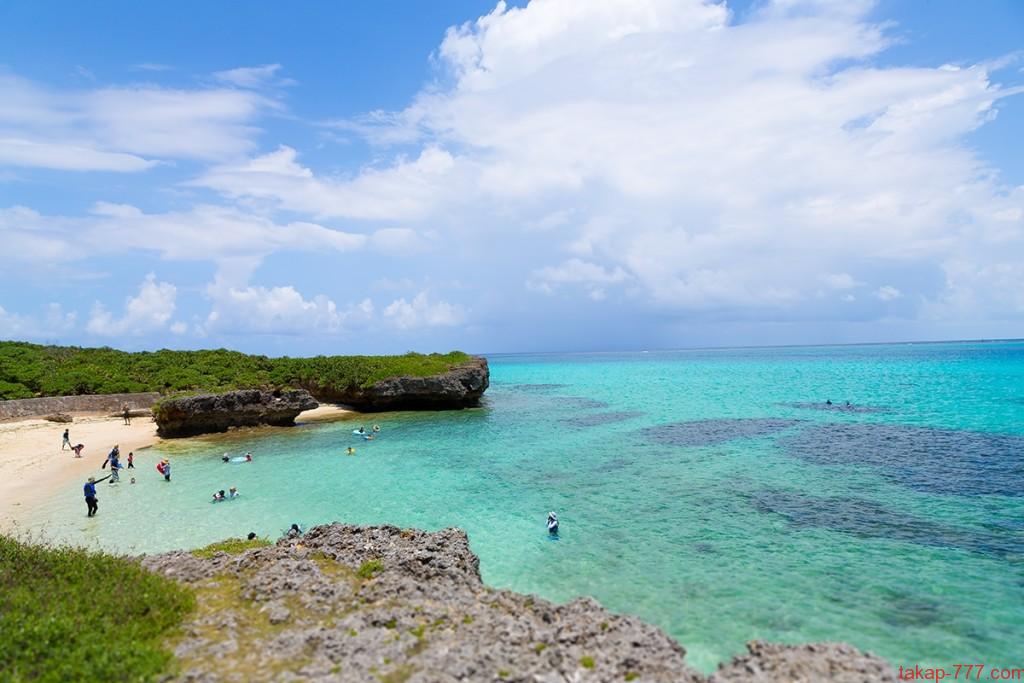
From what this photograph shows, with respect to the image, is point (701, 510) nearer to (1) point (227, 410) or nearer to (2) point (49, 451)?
(1) point (227, 410)

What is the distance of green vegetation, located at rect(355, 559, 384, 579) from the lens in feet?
38.4

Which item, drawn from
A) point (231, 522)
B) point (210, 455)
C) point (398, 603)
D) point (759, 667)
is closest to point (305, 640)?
point (398, 603)

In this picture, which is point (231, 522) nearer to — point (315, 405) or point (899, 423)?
point (315, 405)

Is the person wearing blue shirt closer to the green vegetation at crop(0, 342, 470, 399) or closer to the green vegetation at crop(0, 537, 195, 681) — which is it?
the green vegetation at crop(0, 537, 195, 681)

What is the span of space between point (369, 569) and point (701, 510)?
13.6 metres

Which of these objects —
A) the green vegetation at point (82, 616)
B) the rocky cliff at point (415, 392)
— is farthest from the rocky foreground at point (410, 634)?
the rocky cliff at point (415, 392)

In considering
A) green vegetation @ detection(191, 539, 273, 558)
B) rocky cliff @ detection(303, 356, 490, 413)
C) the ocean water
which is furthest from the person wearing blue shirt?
rocky cliff @ detection(303, 356, 490, 413)

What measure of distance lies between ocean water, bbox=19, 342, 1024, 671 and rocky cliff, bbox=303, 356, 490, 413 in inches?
350

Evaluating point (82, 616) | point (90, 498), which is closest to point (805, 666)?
point (82, 616)

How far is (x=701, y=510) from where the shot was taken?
2038cm

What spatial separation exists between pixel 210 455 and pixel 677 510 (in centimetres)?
2981

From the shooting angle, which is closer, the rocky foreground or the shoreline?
the rocky foreground

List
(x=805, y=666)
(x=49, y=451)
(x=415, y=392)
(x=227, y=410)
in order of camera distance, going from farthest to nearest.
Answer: (x=415, y=392), (x=227, y=410), (x=49, y=451), (x=805, y=666)

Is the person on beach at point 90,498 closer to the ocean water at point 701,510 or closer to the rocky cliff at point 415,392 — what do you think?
the ocean water at point 701,510
